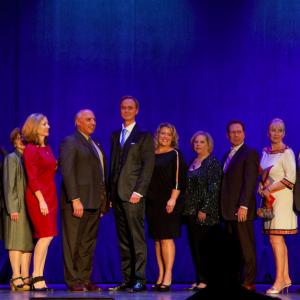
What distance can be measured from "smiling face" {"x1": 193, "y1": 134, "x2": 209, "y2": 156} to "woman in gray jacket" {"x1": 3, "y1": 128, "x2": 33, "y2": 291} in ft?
4.93

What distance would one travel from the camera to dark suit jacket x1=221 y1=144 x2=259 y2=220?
5.99m

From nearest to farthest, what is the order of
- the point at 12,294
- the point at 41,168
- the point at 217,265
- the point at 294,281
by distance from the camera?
1. the point at 217,265
2. the point at 12,294
3. the point at 41,168
4. the point at 294,281

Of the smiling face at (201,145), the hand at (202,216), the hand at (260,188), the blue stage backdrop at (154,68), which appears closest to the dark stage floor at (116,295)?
the hand at (202,216)

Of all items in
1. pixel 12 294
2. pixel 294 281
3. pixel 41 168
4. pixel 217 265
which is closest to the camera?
pixel 217 265

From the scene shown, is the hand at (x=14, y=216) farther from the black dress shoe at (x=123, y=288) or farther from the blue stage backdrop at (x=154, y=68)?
the blue stage backdrop at (x=154, y=68)

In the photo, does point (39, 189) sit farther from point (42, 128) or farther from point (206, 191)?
point (206, 191)

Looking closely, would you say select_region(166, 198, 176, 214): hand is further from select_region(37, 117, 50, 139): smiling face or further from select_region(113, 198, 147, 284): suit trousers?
select_region(37, 117, 50, 139): smiling face

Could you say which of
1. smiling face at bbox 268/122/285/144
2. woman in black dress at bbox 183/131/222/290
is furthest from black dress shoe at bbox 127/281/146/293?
smiling face at bbox 268/122/285/144

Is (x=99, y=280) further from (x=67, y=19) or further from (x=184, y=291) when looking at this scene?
(x=67, y=19)

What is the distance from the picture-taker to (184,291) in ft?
19.8

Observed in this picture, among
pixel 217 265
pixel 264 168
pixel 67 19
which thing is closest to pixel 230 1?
pixel 67 19

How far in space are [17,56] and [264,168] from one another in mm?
2853

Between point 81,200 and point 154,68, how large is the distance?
2117 mm

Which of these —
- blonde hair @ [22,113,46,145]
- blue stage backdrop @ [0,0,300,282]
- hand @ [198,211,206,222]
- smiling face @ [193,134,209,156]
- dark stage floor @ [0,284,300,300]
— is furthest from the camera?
blue stage backdrop @ [0,0,300,282]
